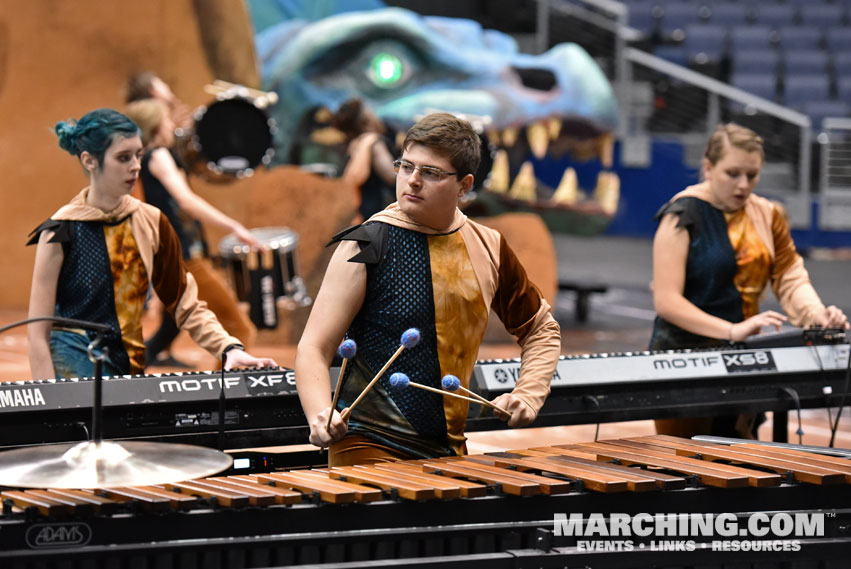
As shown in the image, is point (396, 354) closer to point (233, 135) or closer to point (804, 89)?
point (233, 135)

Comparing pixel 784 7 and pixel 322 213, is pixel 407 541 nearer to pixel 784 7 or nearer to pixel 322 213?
pixel 322 213

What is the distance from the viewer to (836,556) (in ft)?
10.9

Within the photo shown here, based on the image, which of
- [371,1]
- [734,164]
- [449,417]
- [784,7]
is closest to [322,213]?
[371,1]

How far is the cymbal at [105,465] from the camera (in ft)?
8.91

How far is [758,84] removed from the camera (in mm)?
16188

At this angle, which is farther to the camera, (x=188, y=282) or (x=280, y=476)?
(x=188, y=282)

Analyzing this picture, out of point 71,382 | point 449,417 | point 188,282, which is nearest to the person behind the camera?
point 449,417

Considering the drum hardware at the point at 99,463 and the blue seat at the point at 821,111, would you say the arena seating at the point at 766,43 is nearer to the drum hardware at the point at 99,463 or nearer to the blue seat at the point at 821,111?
the blue seat at the point at 821,111

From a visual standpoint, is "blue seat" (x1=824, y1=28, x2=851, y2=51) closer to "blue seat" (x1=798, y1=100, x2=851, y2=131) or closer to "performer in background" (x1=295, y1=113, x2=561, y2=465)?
"blue seat" (x1=798, y1=100, x2=851, y2=131)

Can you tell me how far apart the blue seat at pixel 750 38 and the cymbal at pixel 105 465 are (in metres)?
14.9

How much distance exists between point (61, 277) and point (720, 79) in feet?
42.4

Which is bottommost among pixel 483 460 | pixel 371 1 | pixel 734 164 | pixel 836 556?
pixel 836 556

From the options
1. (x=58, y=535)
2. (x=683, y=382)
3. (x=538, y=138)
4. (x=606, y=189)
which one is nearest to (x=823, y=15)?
(x=606, y=189)

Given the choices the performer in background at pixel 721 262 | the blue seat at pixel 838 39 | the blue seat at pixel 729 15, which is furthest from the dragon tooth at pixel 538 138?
the performer in background at pixel 721 262
